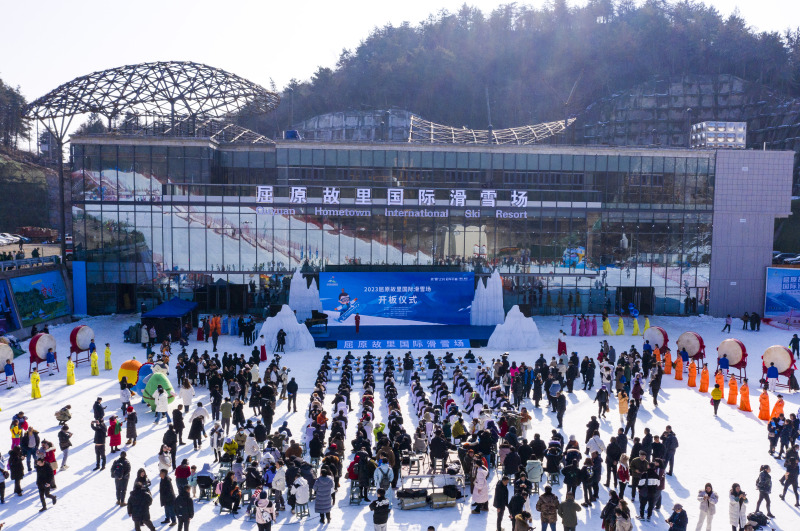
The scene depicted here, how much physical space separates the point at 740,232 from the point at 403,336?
A: 875 inches

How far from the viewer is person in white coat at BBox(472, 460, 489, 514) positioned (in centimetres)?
1273

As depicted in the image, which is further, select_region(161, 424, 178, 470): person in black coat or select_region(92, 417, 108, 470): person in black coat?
select_region(92, 417, 108, 470): person in black coat

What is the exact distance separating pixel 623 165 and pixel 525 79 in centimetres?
5616

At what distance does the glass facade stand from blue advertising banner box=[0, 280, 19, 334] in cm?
742

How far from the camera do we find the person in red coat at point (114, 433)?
1565cm

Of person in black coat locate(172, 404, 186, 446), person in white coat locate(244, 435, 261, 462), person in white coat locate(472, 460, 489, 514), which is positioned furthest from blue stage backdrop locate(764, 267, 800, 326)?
person in black coat locate(172, 404, 186, 446)

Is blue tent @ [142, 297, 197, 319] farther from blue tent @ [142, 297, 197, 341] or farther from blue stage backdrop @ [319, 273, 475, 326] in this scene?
blue stage backdrop @ [319, 273, 475, 326]

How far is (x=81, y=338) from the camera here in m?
25.2

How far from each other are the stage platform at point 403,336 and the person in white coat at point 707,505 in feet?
57.3

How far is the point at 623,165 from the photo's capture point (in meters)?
38.9

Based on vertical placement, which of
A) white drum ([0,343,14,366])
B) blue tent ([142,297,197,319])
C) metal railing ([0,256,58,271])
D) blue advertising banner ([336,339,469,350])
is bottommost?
blue advertising banner ([336,339,469,350])

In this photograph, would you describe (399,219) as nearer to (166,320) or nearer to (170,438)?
(166,320)

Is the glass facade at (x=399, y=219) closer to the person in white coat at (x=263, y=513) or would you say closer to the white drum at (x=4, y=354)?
the white drum at (x=4, y=354)

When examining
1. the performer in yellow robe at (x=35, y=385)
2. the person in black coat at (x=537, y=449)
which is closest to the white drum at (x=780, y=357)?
the person in black coat at (x=537, y=449)
